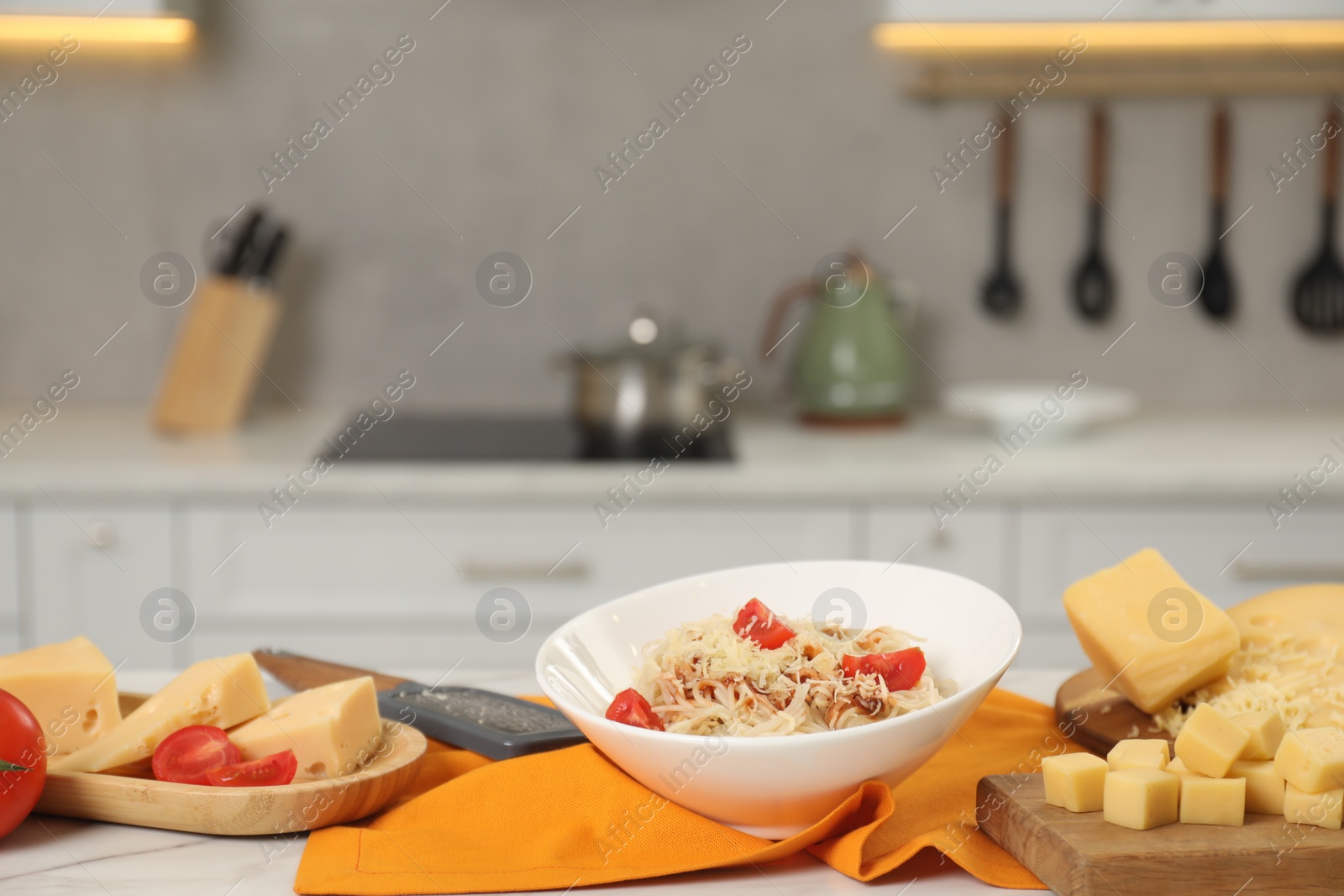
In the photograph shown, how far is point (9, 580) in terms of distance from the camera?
184 centimetres

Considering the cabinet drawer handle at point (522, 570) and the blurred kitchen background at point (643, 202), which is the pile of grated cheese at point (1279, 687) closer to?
the cabinet drawer handle at point (522, 570)

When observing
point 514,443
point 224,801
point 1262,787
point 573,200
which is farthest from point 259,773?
point 573,200

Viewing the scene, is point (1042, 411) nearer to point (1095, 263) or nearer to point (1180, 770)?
point (1095, 263)

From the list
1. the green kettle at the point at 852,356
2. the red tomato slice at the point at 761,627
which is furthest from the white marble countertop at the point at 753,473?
the red tomato slice at the point at 761,627

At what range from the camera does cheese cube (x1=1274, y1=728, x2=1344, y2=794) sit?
0.65 meters

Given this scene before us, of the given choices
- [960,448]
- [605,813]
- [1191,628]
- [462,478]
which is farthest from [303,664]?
[960,448]

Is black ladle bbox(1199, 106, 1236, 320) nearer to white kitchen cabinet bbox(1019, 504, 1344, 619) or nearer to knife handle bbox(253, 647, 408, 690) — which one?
white kitchen cabinet bbox(1019, 504, 1344, 619)

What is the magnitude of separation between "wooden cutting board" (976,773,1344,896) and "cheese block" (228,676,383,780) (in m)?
0.41

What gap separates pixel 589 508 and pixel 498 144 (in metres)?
0.91

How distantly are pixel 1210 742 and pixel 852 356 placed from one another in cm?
152

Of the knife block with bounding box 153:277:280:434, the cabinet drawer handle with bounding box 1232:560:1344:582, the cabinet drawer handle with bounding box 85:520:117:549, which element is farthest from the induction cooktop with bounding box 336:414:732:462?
the cabinet drawer handle with bounding box 1232:560:1344:582

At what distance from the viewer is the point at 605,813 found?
2.38ft

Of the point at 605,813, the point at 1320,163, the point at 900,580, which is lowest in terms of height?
the point at 605,813

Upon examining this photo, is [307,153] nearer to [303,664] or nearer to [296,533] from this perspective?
[296,533]
